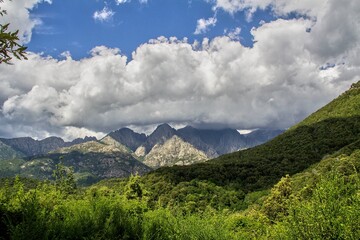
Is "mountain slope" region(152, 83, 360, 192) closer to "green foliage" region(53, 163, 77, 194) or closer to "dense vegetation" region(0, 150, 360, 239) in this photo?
"green foliage" region(53, 163, 77, 194)

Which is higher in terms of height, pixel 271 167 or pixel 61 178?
pixel 61 178

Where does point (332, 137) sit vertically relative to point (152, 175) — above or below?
above

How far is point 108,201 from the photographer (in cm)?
1825

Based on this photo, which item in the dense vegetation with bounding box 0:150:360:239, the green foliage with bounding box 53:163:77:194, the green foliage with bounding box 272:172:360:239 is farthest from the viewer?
the green foliage with bounding box 53:163:77:194

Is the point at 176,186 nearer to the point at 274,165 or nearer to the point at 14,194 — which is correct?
the point at 274,165

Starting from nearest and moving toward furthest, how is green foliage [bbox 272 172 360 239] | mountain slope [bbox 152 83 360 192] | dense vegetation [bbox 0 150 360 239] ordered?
green foliage [bbox 272 172 360 239], dense vegetation [bbox 0 150 360 239], mountain slope [bbox 152 83 360 192]

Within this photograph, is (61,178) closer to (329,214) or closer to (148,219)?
(148,219)

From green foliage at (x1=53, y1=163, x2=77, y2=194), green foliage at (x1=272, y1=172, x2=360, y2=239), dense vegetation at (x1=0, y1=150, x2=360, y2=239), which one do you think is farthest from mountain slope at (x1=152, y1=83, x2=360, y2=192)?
green foliage at (x1=272, y1=172, x2=360, y2=239)

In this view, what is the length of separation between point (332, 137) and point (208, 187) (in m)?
85.3

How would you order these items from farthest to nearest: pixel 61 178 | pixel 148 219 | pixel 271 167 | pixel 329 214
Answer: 1. pixel 271 167
2. pixel 61 178
3. pixel 148 219
4. pixel 329 214

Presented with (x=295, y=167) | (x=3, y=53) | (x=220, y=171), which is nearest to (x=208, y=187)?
(x=220, y=171)

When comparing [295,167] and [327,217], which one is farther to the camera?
[295,167]

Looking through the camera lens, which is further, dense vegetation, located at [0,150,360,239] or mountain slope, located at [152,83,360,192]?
mountain slope, located at [152,83,360,192]

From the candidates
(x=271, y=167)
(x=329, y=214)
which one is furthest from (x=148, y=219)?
(x=271, y=167)
